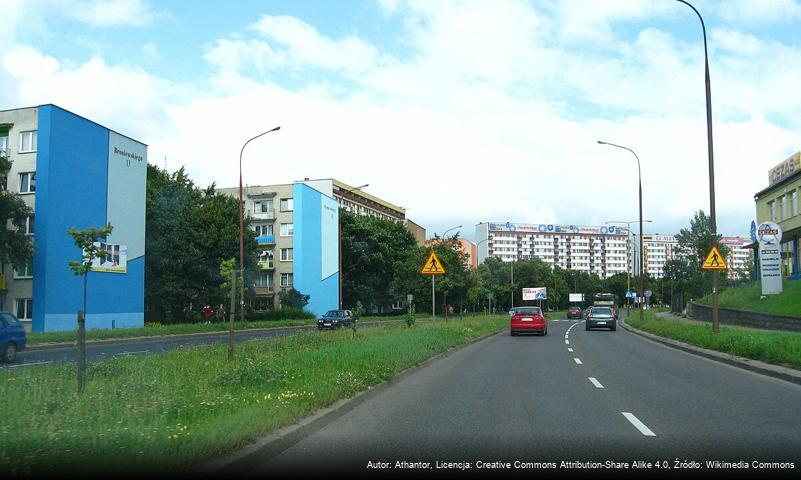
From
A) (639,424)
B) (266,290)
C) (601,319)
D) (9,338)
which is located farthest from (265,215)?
(639,424)

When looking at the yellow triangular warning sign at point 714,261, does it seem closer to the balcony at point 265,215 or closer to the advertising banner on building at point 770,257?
the advertising banner on building at point 770,257

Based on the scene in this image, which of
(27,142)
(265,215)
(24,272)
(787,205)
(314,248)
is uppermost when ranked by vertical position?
(27,142)

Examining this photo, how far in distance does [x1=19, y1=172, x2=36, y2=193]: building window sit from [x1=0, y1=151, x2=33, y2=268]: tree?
244 centimetres

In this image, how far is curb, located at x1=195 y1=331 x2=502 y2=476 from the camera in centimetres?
614

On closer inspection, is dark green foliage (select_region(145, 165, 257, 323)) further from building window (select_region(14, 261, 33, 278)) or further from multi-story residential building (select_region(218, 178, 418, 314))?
multi-story residential building (select_region(218, 178, 418, 314))

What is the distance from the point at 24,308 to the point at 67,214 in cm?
607

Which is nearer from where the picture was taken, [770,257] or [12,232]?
[12,232]

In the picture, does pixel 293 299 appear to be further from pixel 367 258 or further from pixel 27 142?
pixel 27 142

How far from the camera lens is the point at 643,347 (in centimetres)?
2575

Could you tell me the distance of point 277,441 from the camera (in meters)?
7.27

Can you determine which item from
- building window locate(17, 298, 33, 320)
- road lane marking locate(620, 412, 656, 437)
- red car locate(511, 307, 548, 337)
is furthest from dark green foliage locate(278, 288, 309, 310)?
road lane marking locate(620, 412, 656, 437)

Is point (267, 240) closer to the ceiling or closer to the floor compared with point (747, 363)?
closer to the ceiling

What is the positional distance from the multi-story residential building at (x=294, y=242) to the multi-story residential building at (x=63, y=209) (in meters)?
28.5

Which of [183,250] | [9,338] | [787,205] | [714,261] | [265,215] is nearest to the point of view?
[9,338]
